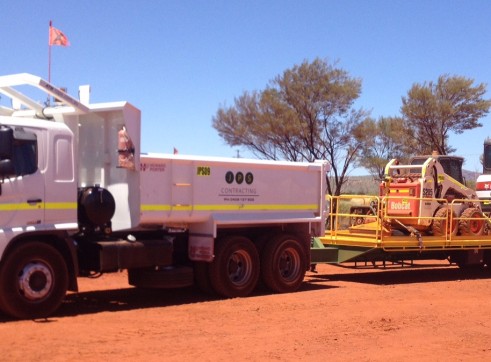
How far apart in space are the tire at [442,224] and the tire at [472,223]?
1.13 ft

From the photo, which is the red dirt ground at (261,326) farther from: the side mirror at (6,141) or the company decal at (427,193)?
the company decal at (427,193)

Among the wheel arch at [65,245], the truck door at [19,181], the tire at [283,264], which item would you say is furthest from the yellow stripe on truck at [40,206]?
the tire at [283,264]

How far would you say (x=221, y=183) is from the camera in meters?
13.2

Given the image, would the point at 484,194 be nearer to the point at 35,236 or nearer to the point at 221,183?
the point at 221,183

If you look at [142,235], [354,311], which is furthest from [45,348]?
[354,311]

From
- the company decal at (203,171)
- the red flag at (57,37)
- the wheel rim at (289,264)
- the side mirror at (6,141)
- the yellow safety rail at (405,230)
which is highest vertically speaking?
the red flag at (57,37)

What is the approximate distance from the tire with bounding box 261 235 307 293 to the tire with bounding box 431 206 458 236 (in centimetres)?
452

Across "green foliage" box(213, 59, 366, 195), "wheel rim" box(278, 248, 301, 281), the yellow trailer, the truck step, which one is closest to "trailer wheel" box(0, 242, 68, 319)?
the truck step

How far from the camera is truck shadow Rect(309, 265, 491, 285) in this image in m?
17.0

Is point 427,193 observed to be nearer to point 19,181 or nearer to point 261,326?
point 261,326

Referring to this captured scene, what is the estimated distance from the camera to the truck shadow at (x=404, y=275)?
55.7ft

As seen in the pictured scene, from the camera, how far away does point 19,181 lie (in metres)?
10.6

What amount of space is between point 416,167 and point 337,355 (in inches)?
408

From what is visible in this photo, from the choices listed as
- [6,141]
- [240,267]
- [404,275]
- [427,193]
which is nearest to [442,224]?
[427,193]
